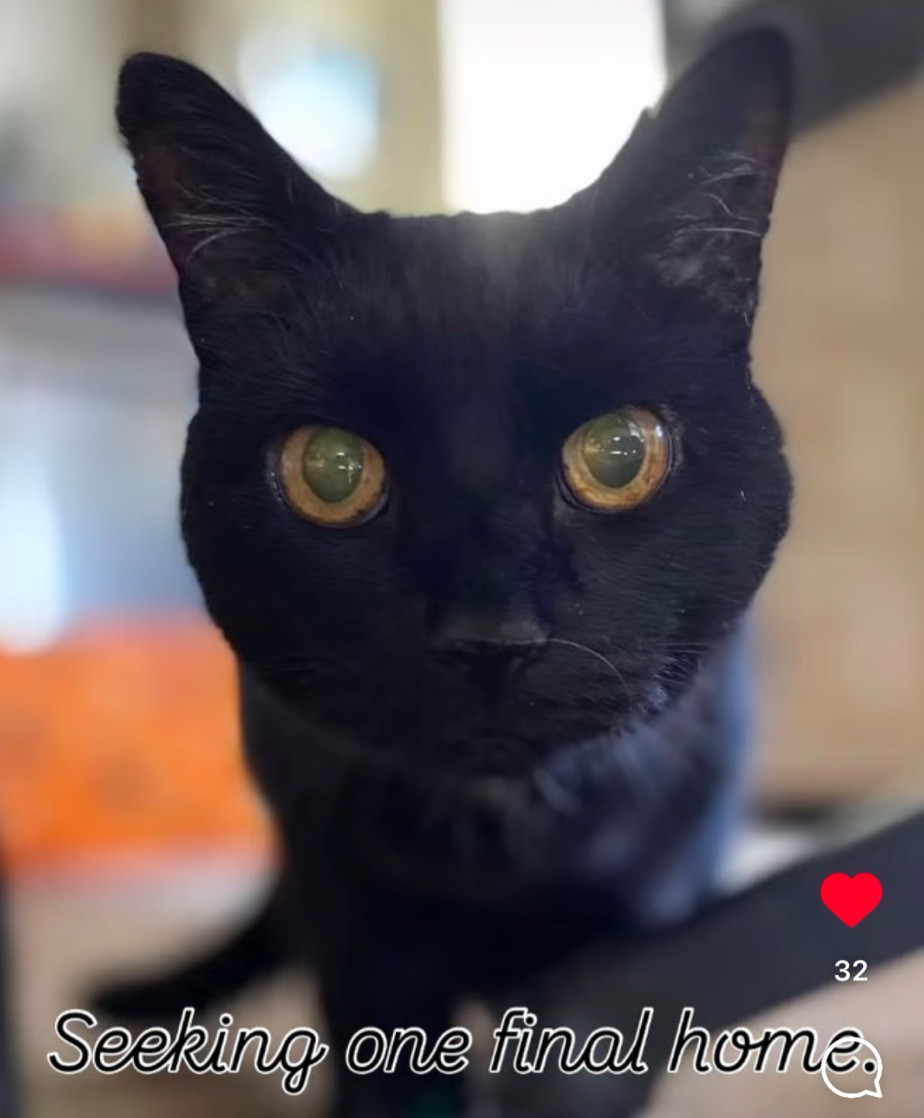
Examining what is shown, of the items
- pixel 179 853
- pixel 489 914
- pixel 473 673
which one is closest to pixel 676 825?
pixel 489 914

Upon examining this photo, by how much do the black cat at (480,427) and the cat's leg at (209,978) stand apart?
0.19 m

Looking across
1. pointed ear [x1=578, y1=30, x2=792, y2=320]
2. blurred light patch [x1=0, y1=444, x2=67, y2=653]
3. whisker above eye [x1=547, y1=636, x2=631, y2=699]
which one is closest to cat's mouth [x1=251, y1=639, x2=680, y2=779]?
whisker above eye [x1=547, y1=636, x2=631, y2=699]

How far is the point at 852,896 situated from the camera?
0.42 m

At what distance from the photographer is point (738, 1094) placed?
458 millimetres

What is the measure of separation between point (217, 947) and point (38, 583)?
224 millimetres

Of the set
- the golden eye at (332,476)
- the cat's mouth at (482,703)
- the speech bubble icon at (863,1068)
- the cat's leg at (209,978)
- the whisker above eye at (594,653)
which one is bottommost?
the cat's leg at (209,978)

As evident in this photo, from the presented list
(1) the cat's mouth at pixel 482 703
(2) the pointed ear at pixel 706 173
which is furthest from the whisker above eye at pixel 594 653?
(2) the pointed ear at pixel 706 173

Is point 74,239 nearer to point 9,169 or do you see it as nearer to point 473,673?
point 9,169

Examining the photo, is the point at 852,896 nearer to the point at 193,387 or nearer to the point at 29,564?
the point at 193,387

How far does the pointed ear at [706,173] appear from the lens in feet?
1.19

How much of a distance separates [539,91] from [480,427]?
17 centimetres

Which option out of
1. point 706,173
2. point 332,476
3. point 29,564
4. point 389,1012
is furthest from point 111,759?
point 706,173

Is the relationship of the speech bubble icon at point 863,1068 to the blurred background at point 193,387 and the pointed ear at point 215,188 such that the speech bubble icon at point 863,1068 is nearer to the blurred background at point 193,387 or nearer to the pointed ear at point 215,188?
the blurred background at point 193,387

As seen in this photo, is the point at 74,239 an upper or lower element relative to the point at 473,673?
upper
